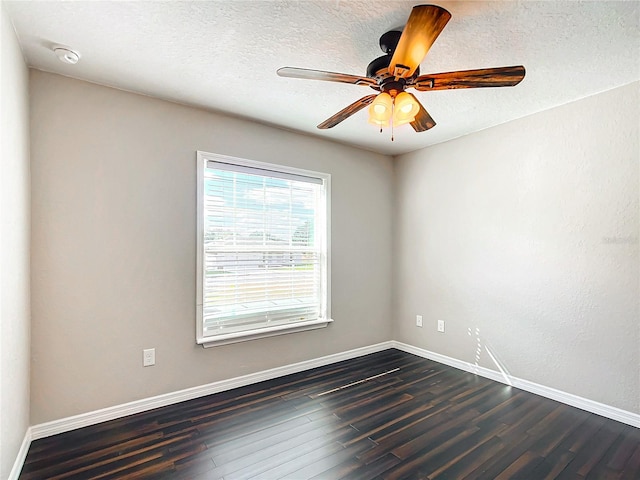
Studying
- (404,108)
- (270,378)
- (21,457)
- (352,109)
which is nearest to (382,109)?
(404,108)

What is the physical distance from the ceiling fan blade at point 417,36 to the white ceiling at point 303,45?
0.30m

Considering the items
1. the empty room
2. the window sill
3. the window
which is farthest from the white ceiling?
the window sill

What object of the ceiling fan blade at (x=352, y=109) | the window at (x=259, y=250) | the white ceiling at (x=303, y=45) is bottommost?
the window at (x=259, y=250)

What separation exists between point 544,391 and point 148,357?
10.6ft

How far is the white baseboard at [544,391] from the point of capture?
2.41 m

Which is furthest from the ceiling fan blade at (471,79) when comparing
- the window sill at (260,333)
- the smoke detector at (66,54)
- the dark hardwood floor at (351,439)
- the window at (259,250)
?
the window sill at (260,333)

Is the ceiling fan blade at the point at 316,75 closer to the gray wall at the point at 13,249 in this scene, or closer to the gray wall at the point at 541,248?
the gray wall at the point at 13,249

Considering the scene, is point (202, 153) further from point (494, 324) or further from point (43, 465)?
point (494, 324)

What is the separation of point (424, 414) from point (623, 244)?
6.26 ft

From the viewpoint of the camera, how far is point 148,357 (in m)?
2.56

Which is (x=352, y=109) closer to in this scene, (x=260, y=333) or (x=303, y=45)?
(x=303, y=45)

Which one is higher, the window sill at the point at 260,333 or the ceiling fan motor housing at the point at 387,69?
the ceiling fan motor housing at the point at 387,69

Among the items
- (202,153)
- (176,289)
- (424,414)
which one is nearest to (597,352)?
(424,414)

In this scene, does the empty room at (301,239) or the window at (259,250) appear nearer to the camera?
the empty room at (301,239)
